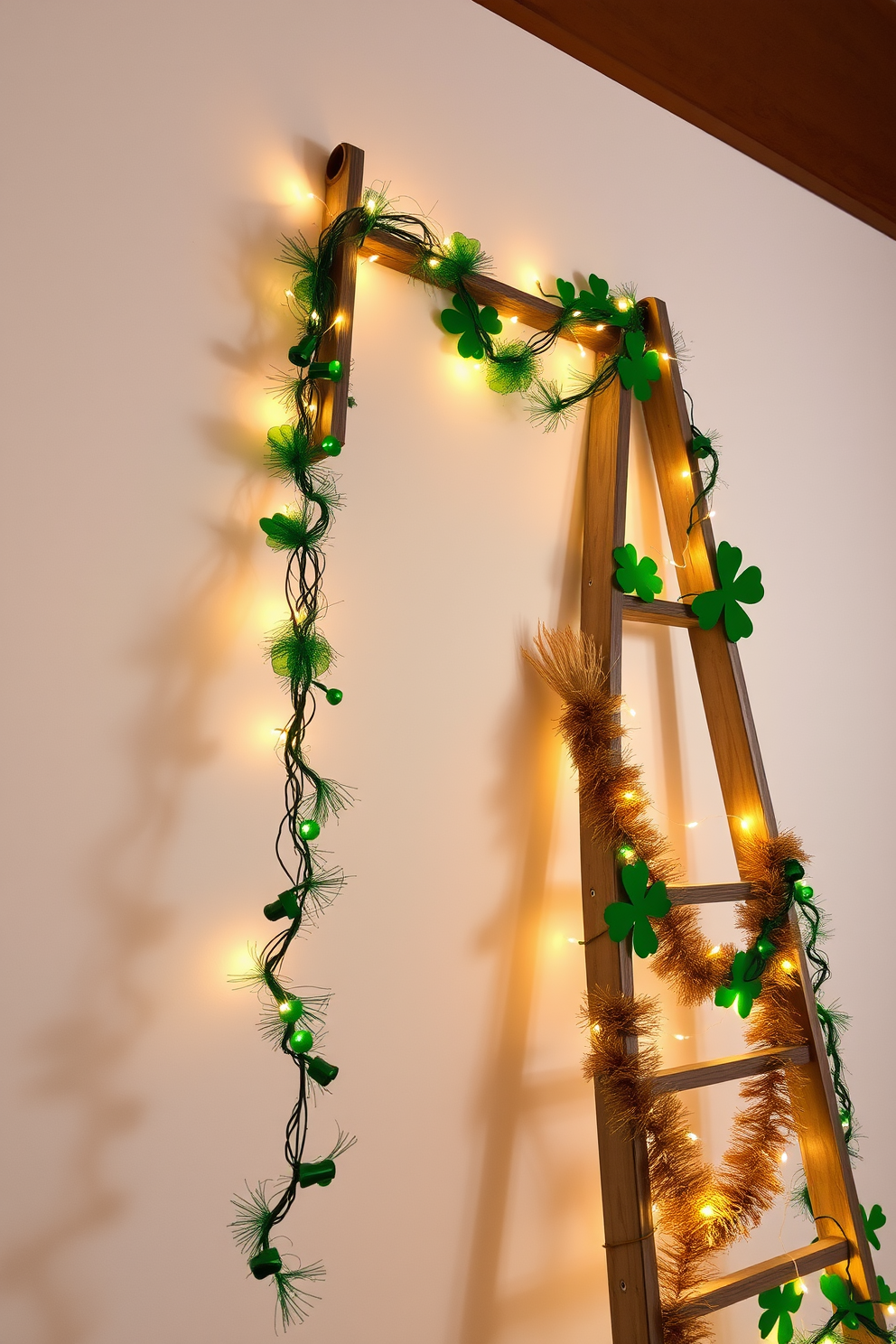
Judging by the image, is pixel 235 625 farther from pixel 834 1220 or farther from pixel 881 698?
pixel 881 698

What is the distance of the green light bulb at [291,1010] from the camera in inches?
36.1

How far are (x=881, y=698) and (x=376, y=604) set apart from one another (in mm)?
1096

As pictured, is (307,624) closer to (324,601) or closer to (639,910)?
(324,601)

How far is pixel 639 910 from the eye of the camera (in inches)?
44.6

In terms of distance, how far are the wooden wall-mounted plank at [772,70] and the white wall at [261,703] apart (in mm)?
112

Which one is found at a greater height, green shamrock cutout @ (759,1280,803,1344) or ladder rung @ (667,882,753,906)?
ladder rung @ (667,882,753,906)

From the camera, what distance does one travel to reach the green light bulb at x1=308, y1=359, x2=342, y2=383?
1042 mm

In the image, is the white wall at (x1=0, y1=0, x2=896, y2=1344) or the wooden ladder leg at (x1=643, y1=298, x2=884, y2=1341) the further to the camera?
the wooden ladder leg at (x1=643, y1=298, x2=884, y2=1341)

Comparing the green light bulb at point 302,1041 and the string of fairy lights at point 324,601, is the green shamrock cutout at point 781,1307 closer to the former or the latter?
the string of fairy lights at point 324,601

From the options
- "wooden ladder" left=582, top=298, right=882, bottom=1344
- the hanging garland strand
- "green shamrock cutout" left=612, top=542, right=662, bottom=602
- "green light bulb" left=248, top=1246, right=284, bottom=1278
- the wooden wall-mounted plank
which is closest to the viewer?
"green light bulb" left=248, top=1246, right=284, bottom=1278

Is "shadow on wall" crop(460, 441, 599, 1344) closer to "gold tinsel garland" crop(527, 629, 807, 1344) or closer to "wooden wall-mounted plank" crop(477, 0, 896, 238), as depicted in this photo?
"gold tinsel garland" crop(527, 629, 807, 1344)

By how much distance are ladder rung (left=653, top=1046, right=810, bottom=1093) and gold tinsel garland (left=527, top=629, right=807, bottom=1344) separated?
2cm

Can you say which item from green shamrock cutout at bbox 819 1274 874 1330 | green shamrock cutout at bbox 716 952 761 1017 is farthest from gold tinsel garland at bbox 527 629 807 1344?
green shamrock cutout at bbox 819 1274 874 1330

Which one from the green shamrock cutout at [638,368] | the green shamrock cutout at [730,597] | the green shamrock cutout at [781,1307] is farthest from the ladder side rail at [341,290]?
the green shamrock cutout at [781,1307]
